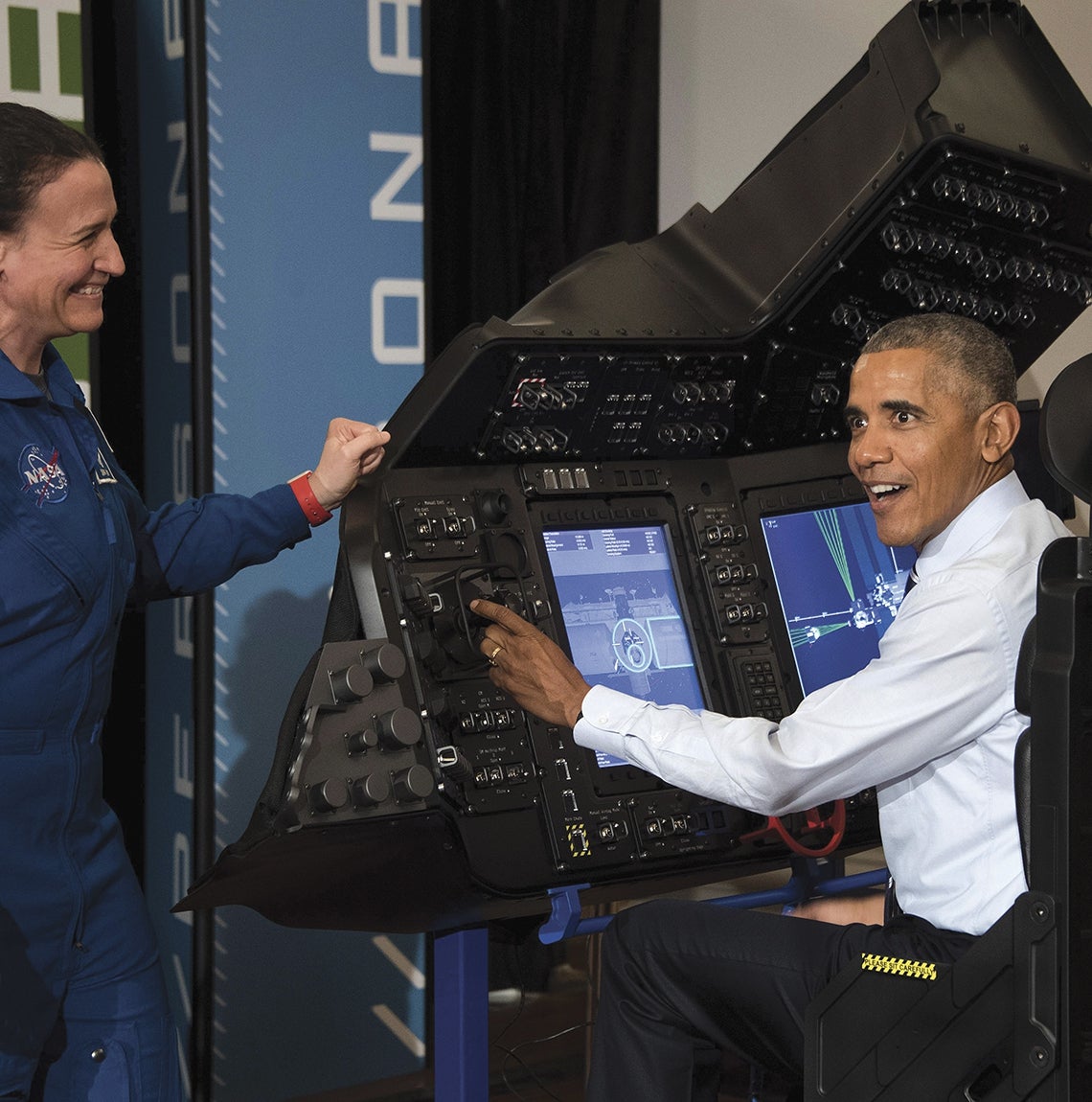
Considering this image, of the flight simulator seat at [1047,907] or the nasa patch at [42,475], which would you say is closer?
the flight simulator seat at [1047,907]

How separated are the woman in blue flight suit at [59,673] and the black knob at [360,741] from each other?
333 mm

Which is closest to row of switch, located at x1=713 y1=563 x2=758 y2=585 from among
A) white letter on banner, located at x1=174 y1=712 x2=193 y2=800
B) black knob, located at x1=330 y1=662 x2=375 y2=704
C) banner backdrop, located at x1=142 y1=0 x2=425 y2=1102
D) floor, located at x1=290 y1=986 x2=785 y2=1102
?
black knob, located at x1=330 y1=662 x2=375 y2=704

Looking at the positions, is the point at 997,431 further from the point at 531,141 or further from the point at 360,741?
the point at 531,141

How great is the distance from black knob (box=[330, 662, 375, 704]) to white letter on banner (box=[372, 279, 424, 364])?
1.29m

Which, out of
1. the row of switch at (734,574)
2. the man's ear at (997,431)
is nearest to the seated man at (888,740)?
the man's ear at (997,431)

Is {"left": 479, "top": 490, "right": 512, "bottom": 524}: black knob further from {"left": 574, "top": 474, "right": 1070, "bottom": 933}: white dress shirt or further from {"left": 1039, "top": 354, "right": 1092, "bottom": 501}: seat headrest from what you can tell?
{"left": 1039, "top": 354, "right": 1092, "bottom": 501}: seat headrest

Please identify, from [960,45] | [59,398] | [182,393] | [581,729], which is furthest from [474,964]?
[960,45]

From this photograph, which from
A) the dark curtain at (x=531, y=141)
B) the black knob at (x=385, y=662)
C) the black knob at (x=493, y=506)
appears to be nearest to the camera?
the black knob at (x=385, y=662)

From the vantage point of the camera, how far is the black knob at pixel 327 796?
2094mm

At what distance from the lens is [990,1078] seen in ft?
6.06

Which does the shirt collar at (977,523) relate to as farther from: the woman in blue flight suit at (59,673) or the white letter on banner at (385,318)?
the white letter on banner at (385,318)

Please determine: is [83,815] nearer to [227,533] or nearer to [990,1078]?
[227,533]

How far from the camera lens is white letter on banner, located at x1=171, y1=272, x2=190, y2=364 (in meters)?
3.23

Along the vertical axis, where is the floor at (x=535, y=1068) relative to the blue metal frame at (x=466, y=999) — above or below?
below
